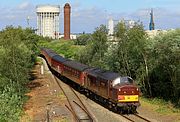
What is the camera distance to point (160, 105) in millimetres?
34188

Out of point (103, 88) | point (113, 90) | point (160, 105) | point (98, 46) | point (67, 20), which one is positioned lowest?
point (160, 105)

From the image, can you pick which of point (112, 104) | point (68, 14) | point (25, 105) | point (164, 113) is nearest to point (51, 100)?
point (25, 105)

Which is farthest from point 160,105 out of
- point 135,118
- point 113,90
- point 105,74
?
point 135,118

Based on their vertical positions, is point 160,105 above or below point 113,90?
below

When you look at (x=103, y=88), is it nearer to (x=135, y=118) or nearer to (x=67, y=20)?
(x=135, y=118)

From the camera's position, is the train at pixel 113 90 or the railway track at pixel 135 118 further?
the train at pixel 113 90

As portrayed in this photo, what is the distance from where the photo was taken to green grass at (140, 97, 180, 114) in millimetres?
31188

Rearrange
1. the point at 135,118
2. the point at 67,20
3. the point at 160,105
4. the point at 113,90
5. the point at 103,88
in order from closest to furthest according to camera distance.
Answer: the point at 135,118
the point at 113,90
the point at 103,88
the point at 160,105
the point at 67,20

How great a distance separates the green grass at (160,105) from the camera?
3119 cm

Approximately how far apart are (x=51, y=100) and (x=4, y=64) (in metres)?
8.39

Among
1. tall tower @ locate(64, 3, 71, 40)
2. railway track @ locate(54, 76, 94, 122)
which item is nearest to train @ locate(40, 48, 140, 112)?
railway track @ locate(54, 76, 94, 122)

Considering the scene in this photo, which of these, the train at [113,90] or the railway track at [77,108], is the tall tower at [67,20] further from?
the train at [113,90]

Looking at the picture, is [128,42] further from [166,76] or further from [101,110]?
[101,110]

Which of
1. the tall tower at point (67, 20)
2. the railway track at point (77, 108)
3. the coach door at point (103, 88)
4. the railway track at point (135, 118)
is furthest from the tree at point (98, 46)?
the tall tower at point (67, 20)
